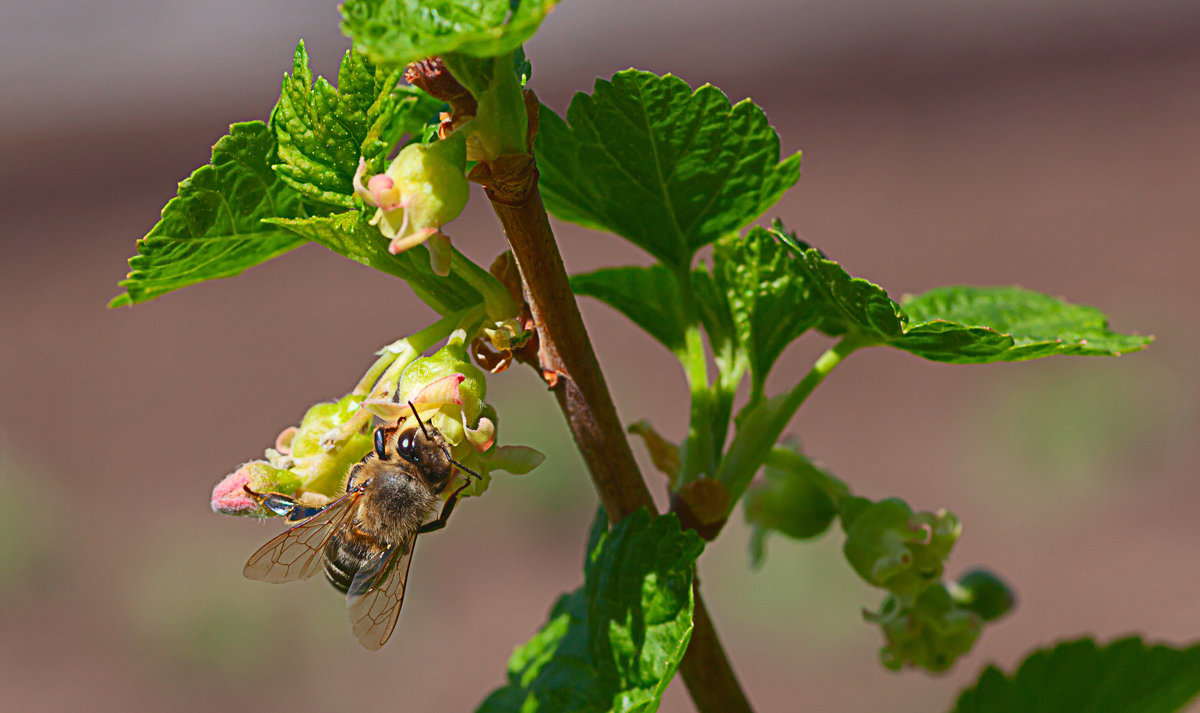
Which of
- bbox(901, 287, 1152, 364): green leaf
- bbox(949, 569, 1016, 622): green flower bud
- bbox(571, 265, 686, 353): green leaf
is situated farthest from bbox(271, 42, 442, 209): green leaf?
bbox(949, 569, 1016, 622): green flower bud

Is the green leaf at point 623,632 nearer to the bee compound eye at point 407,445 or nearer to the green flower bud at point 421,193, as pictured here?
the bee compound eye at point 407,445

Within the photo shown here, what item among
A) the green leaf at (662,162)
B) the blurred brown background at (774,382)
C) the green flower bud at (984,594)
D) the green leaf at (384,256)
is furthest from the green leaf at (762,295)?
the blurred brown background at (774,382)

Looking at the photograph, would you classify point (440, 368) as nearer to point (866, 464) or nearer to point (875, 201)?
point (866, 464)

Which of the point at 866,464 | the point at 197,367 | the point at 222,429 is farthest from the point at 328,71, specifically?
the point at 866,464

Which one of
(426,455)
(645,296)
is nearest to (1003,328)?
(645,296)

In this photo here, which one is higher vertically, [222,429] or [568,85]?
[568,85]

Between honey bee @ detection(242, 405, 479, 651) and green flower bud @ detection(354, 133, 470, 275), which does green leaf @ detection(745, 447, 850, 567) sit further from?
green flower bud @ detection(354, 133, 470, 275)
